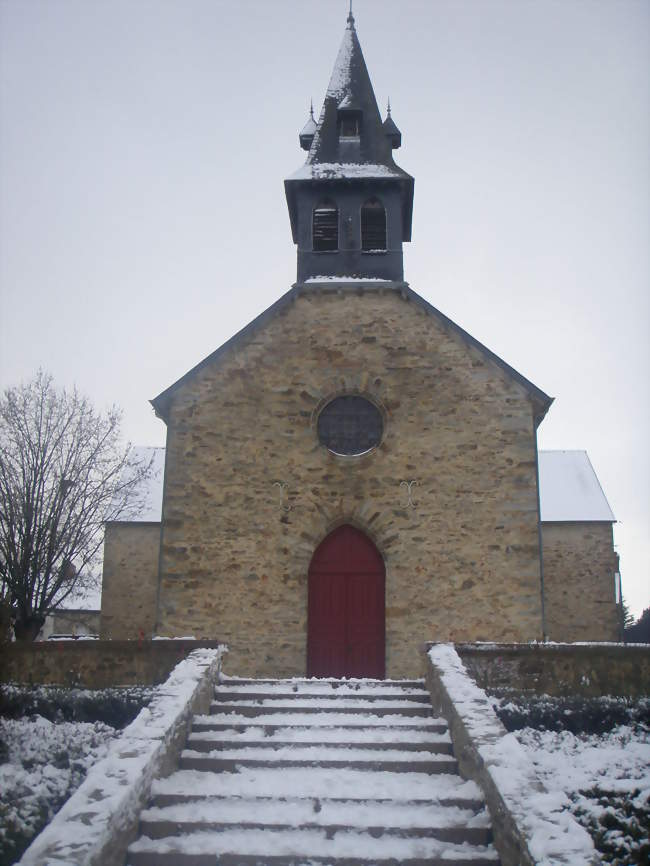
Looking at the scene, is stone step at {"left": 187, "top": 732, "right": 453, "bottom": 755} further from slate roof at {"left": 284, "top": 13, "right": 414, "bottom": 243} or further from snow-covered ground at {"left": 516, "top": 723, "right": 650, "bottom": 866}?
slate roof at {"left": 284, "top": 13, "right": 414, "bottom": 243}

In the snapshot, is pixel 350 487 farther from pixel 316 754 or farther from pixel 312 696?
pixel 316 754

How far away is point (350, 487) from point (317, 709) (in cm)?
Result: 568

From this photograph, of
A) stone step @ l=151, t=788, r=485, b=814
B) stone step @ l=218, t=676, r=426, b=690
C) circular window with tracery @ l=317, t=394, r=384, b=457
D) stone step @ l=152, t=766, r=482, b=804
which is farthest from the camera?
circular window with tracery @ l=317, t=394, r=384, b=457

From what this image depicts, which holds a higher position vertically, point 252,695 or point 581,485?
point 581,485

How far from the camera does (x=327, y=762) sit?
738 cm

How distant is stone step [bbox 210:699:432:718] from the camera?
8.66 meters

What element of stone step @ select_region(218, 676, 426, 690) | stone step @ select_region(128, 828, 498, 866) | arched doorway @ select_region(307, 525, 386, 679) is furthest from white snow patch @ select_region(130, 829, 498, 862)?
arched doorway @ select_region(307, 525, 386, 679)

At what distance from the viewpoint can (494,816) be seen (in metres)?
6.10

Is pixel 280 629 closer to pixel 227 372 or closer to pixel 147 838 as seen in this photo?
pixel 227 372

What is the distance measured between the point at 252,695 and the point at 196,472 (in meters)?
5.70

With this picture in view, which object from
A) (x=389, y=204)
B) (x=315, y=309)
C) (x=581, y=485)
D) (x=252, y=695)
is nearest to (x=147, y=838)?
(x=252, y=695)

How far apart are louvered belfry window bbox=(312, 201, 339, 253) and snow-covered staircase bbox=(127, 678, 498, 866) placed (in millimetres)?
9870

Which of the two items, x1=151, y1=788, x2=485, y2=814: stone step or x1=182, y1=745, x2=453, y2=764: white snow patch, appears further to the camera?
x1=182, y1=745, x2=453, y2=764: white snow patch

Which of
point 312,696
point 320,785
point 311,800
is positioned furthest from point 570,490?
point 311,800
